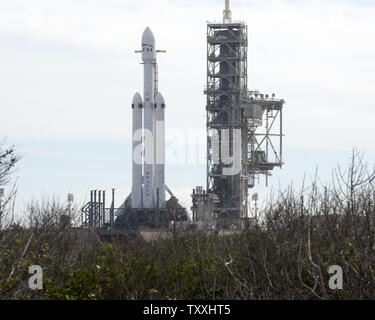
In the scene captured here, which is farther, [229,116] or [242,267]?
[229,116]

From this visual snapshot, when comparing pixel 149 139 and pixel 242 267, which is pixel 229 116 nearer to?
pixel 149 139

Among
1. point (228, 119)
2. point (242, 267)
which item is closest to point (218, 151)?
point (228, 119)

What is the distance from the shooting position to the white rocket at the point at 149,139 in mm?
71688

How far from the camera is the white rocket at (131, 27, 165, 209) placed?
71.7m

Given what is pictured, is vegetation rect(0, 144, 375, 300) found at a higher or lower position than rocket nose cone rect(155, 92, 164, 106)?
lower

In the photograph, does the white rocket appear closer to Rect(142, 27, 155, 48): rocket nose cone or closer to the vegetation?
Rect(142, 27, 155, 48): rocket nose cone

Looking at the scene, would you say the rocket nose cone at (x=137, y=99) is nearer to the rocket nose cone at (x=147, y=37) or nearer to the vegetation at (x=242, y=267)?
the rocket nose cone at (x=147, y=37)

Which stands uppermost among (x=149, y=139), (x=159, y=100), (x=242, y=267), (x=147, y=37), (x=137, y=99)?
(x=147, y=37)

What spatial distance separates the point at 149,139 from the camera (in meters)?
72.2

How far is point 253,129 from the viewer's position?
262 ft

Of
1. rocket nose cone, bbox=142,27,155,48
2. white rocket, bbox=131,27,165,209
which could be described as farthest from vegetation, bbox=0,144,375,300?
rocket nose cone, bbox=142,27,155,48
